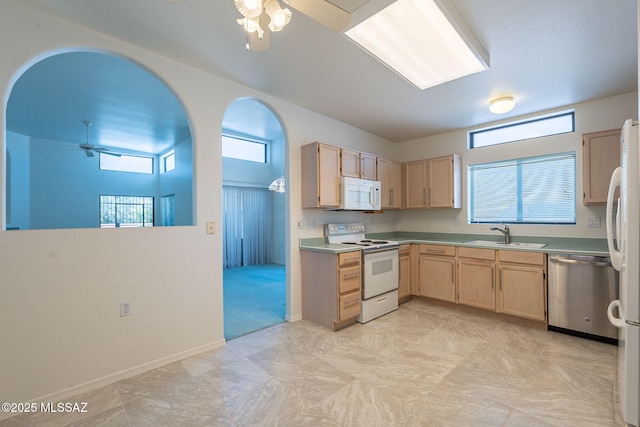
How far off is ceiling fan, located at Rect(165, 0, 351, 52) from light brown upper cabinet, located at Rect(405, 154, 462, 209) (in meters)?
3.32

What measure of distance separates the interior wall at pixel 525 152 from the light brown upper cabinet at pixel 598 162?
0.26 m

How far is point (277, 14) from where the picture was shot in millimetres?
1271

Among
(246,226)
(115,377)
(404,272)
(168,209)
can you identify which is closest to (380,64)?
(404,272)

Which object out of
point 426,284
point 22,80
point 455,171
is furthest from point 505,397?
point 22,80

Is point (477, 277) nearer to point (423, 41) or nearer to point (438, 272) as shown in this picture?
point (438, 272)

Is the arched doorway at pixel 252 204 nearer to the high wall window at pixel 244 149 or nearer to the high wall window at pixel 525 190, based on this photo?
the high wall window at pixel 244 149

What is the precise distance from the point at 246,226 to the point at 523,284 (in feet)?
19.1

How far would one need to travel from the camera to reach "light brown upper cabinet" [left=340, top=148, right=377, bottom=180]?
3.63 meters

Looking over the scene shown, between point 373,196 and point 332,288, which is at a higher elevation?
point 373,196

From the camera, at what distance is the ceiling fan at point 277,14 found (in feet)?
3.90

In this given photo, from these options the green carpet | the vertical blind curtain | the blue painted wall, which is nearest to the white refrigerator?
the green carpet

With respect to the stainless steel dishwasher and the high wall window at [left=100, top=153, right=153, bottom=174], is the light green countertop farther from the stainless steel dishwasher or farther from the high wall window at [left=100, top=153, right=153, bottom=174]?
the high wall window at [left=100, top=153, right=153, bottom=174]

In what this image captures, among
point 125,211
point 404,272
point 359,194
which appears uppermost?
point 359,194

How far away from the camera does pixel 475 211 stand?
13.9ft
